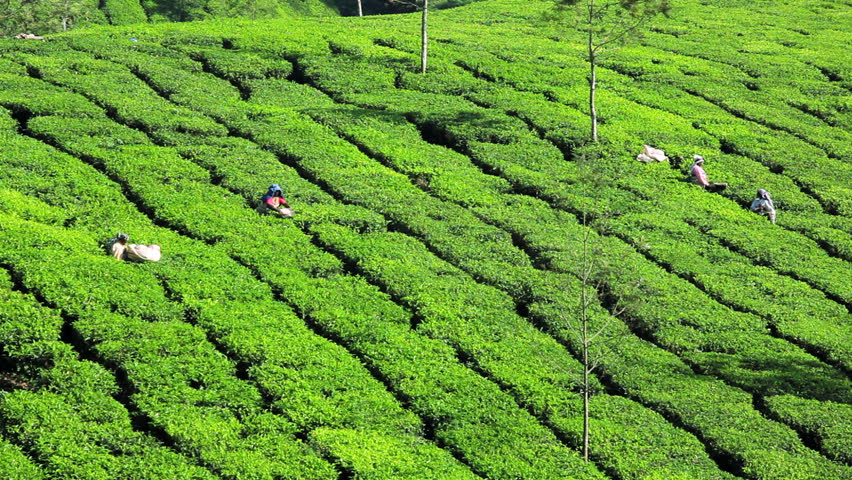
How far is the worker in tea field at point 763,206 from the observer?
1133 inches

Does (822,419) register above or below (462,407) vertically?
below

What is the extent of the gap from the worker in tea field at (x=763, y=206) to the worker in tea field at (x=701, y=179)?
1.35 m

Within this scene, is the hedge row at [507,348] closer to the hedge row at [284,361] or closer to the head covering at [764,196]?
the hedge row at [284,361]

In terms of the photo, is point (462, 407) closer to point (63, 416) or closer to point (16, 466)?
point (63, 416)

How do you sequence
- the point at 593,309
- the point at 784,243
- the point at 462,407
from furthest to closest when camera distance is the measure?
the point at 784,243 < the point at 593,309 < the point at 462,407

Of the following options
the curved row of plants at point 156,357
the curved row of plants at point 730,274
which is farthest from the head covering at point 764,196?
the curved row of plants at point 156,357

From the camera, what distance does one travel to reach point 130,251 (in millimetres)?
21516

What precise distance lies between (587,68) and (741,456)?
25.6 metres

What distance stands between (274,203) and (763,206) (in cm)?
1596

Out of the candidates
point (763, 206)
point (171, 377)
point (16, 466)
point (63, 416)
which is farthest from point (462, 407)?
point (763, 206)

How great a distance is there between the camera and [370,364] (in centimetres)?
1947

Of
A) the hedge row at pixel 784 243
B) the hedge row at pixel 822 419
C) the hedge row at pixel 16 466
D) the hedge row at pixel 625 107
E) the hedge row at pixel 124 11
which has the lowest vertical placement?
the hedge row at pixel 124 11

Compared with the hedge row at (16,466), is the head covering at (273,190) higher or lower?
higher

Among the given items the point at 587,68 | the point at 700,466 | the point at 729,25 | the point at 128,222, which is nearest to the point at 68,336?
the point at 128,222
